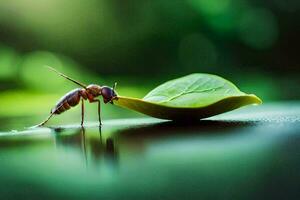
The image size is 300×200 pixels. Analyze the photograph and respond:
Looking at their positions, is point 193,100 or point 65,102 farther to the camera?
point 65,102

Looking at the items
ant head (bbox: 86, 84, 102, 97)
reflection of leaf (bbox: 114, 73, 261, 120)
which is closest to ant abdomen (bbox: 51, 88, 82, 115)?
ant head (bbox: 86, 84, 102, 97)

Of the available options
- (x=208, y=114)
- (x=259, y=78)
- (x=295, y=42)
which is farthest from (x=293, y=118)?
(x=295, y=42)

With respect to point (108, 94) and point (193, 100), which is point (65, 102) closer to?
point (108, 94)

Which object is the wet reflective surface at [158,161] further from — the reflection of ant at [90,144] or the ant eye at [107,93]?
the ant eye at [107,93]

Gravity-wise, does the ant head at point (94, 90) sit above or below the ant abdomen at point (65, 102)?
above

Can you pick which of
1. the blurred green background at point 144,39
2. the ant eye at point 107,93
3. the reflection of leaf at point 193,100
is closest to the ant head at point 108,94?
the ant eye at point 107,93

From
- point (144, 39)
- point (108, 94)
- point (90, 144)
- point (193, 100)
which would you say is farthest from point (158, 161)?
point (144, 39)
